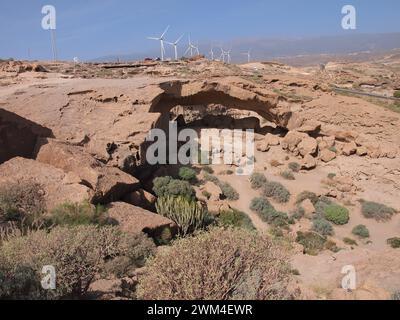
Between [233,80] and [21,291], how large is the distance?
1563cm

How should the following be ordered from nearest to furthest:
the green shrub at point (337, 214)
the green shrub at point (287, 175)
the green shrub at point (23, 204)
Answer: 1. the green shrub at point (23, 204)
2. the green shrub at point (337, 214)
3. the green shrub at point (287, 175)

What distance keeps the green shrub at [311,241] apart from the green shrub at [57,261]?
792 centimetres

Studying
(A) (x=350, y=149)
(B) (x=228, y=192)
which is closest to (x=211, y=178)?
(B) (x=228, y=192)

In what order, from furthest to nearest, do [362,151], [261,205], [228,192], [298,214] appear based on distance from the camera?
1. [362,151]
2. [228,192]
3. [261,205]
4. [298,214]

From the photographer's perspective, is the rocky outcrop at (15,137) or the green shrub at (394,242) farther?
Result: the green shrub at (394,242)

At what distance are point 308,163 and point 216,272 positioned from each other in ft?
47.2

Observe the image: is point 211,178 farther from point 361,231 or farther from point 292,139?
point 361,231

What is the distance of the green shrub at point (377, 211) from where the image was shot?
1603cm

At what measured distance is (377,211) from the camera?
53.0 feet

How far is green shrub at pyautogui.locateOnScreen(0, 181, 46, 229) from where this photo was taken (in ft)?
30.0

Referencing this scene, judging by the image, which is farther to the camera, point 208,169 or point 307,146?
point 307,146

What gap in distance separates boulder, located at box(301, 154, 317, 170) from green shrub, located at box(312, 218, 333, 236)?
13.2ft

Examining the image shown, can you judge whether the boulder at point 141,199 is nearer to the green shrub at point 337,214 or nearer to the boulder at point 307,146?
the green shrub at point 337,214

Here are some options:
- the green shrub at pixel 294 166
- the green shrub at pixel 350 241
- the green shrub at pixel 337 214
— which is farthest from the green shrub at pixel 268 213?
the green shrub at pixel 294 166
